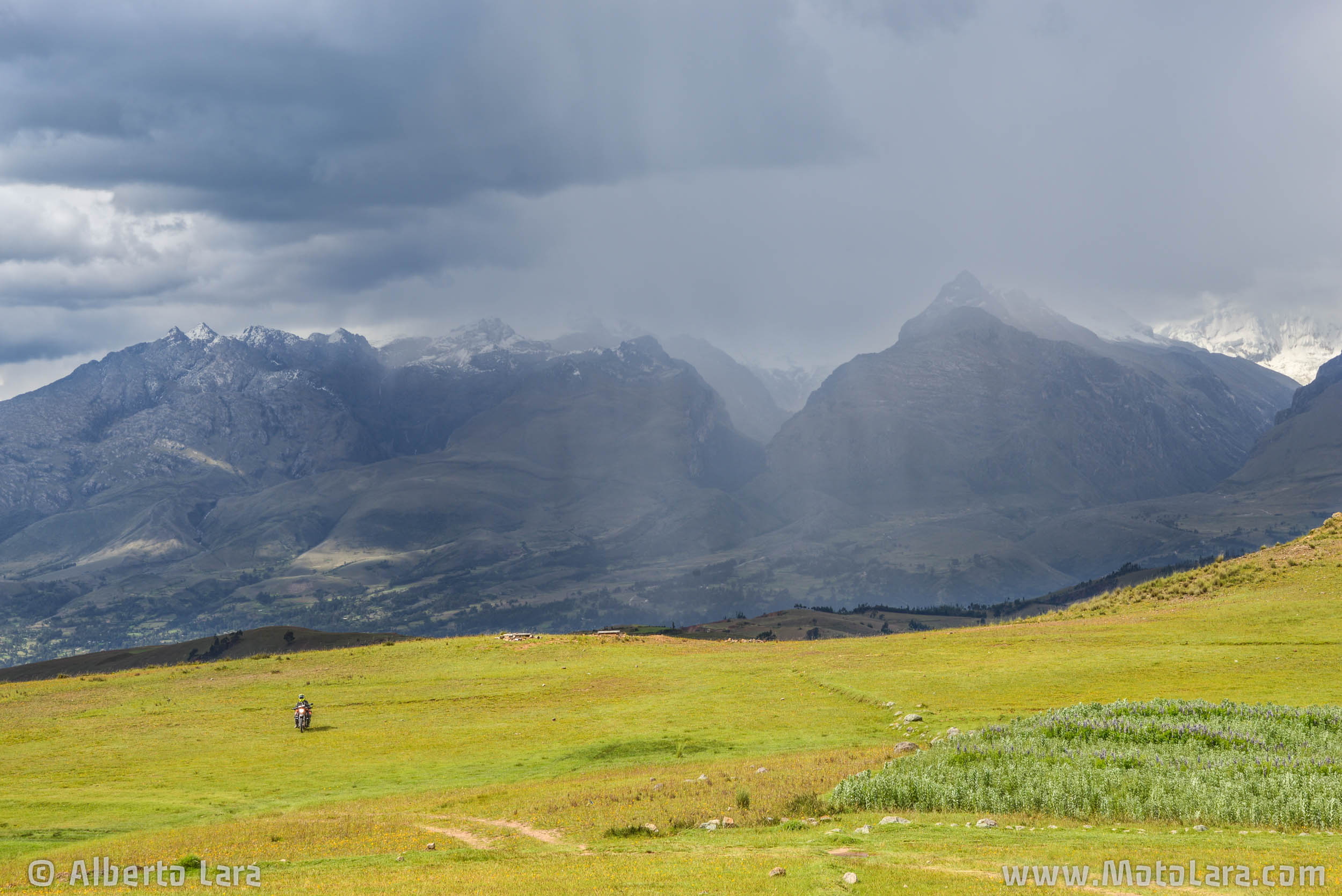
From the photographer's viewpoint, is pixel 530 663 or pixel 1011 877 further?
pixel 530 663

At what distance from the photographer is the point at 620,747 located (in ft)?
169

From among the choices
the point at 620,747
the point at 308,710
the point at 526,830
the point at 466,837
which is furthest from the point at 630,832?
the point at 308,710

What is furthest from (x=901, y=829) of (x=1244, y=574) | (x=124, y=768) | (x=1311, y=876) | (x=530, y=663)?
(x=1244, y=574)

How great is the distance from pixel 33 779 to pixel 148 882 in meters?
26.3

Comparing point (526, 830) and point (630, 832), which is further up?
point (630, 832)

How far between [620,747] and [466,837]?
17.4m

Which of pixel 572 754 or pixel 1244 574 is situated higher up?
pixel 1244 574

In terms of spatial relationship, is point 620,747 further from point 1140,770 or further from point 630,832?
point 1140,770

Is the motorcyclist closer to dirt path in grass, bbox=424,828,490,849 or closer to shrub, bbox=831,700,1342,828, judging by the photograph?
dirt path in grass, bbox=424,828,490,849

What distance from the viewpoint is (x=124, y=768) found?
5147cm

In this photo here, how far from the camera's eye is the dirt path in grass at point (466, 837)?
1304 inches

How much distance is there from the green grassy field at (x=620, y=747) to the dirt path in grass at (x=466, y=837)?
0.47 ft

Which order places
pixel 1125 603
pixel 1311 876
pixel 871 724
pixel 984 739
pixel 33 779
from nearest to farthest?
1. pixel 1311 876
2. pixel 984 739
3. pixel 33 779
4. pixel 871 724
5. pixel 1125 603

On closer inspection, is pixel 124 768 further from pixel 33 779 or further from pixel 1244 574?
pixel 1244 574
